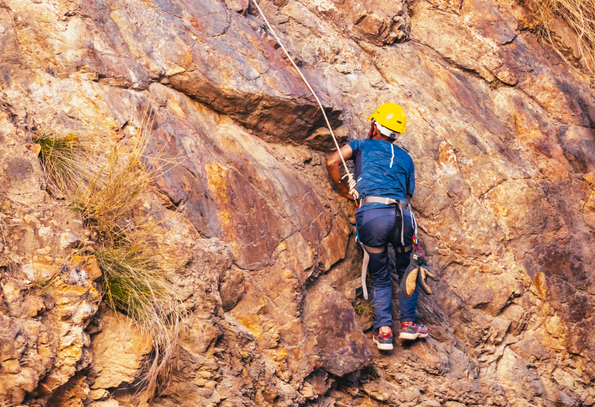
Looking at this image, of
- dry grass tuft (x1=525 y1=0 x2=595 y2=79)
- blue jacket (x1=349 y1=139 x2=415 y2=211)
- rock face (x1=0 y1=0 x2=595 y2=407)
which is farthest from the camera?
dry grass tuft (x1=525 y1=0 x2=595 y2=79)

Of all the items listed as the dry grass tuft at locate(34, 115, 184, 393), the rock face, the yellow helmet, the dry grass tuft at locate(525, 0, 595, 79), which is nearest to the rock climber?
the yellow helmet

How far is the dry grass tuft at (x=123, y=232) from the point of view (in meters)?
3.72

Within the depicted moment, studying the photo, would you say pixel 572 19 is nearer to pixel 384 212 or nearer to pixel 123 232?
pixel 384 212

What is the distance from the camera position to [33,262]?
338cm

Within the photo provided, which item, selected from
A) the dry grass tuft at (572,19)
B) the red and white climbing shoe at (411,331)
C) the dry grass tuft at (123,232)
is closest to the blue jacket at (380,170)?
the red and white climbing shoe at (411,331)

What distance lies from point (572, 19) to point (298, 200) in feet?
17.0

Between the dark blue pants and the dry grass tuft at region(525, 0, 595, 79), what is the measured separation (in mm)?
4085

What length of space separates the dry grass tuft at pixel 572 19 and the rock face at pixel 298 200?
7.0 inches

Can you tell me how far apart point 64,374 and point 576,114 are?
22.4ft

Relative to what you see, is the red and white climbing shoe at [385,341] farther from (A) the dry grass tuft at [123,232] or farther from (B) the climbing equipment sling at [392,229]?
(A) the dry grass tuft at [123,232]

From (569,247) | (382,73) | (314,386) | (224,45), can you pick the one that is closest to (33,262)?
(314,386)

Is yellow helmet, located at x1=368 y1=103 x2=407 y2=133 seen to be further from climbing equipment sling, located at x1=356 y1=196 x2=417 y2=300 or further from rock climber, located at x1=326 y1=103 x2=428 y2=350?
climbing equipment sling, located at x1=356 y1=196 x2=417 y2=300

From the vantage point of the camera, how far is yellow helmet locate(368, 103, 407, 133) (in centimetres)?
580

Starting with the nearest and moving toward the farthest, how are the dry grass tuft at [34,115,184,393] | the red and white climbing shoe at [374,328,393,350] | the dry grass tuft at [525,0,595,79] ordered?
1. the dry grass tuft at [34,115,184,393]
2. the red and white climbing shoe at [374,328,393,350]
3. the dry grass tuft at [525,0,595,79]
